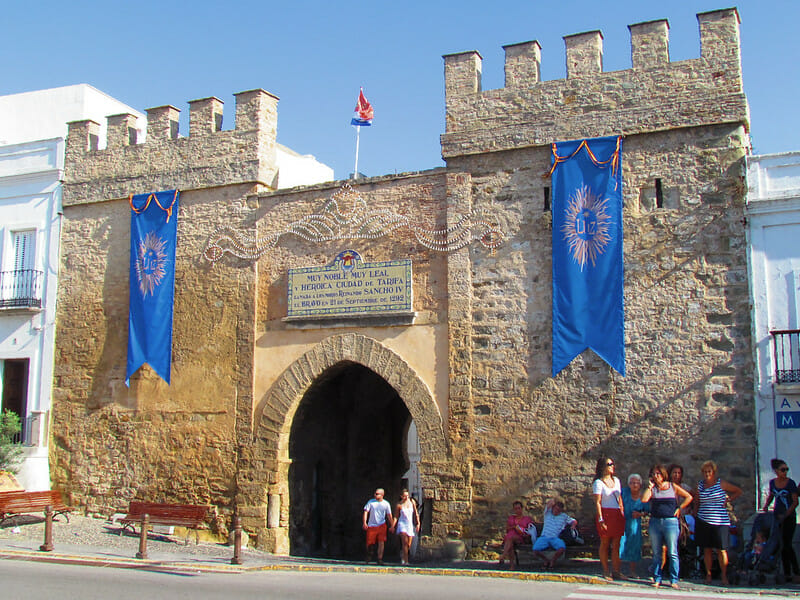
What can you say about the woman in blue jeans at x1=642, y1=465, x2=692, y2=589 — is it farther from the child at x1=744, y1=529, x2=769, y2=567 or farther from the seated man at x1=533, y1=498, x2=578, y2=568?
the seated man at x1=533, y1=498, x2=578, y2=568

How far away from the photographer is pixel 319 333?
14.2m

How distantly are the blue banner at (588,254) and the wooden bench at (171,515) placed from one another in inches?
239

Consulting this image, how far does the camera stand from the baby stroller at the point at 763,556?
960 centimetres

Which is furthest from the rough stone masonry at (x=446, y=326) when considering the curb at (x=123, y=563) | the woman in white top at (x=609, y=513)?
the curb at (x=123, y=563)

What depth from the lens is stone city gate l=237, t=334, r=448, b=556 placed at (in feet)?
44.1

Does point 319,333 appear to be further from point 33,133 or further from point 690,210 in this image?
point 33,133

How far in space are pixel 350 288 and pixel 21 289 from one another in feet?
22.0

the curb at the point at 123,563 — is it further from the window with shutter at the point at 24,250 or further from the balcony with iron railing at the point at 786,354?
the balcony with iron railing at the point at 786,354

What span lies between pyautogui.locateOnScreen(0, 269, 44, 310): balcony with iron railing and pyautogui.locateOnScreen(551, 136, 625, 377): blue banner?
963 cm

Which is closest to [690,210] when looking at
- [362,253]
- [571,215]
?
[571,215]

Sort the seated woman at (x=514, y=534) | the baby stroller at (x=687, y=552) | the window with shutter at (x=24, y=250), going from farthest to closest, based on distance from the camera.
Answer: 1. the window with shutter at (x=24, y=250)
2. the seated woman at (x=514, y=534)
3. the baby stroller at (x=687, y=552)

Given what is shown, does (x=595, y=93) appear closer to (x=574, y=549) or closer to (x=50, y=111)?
(x=574, y=549)

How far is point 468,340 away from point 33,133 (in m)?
12.6

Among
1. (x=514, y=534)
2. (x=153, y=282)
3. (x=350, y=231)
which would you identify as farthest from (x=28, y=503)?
(x=514, y=534)
